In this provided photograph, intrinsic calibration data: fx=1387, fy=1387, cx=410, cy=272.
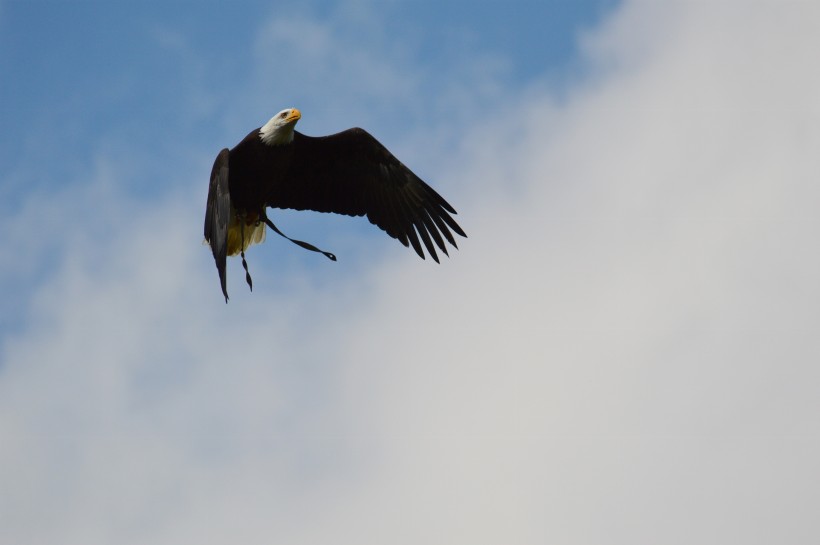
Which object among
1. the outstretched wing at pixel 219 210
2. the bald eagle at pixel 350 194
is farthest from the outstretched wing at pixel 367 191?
the outstretched wing at pixel 219 210

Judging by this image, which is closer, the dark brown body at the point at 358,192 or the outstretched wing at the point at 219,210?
the outstretched wing at the point at 219,210

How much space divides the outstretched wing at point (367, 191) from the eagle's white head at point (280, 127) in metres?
0.53

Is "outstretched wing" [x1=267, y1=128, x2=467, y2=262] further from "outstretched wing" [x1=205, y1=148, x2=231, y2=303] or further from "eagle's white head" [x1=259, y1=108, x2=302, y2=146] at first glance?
"outstretched wing" [x1=205, y1=148, x2=231, y2=303]

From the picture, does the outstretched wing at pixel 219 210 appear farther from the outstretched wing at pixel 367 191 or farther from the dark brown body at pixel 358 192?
the outstretched wing at pixel 367 191

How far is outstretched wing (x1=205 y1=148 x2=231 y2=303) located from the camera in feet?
36.3

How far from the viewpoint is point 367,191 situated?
13.2 m

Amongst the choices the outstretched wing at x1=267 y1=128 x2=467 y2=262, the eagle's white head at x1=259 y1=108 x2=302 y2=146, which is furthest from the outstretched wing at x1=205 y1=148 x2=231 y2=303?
the outstretched wing at x1=267 y1=128 x2=467 y2=262

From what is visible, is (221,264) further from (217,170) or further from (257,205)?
(257,205)

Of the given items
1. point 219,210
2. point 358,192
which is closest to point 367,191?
point 358,192

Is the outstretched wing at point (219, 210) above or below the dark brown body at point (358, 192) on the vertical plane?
below

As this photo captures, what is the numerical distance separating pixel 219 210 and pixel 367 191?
218 centimetres

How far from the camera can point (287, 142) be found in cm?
1250

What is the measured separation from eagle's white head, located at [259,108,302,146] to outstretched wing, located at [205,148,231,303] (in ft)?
2.09

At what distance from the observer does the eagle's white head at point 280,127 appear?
1238 cm
